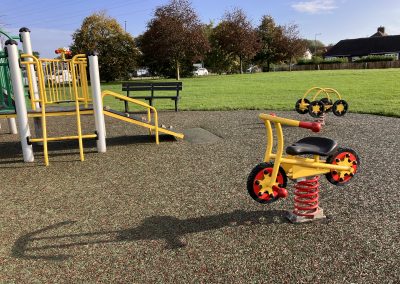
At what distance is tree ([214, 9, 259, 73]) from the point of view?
5222 cm

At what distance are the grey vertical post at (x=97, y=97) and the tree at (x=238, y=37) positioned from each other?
47.3m

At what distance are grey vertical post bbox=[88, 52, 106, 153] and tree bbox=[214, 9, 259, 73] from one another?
1864 inches

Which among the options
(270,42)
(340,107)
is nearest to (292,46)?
(270,42)

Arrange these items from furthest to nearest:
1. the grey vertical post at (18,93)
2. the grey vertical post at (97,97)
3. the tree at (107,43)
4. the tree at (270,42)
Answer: the tree at (270,42) < the tree at (107,43) < the grey vertical post at (97,97) < the grey vertical post at (18,93)

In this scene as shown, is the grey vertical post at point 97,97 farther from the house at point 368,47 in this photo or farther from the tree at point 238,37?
the house at point 368,47

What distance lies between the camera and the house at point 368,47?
79.4m

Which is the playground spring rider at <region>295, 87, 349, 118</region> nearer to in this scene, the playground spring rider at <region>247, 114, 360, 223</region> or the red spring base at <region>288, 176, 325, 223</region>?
the playground spring rider at <region>247, 114, 360, 223</region>

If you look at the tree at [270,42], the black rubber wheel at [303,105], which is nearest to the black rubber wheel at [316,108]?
the black rubber wheel at [303,105]

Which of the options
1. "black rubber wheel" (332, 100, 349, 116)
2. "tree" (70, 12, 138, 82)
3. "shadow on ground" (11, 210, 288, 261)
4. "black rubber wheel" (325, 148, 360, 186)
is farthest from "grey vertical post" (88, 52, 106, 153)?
"tree" (70, 12, 138, 82)

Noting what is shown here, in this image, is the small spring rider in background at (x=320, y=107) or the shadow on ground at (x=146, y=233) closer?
the shadow on ground at (x=146, y=233)

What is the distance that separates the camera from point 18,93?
6.49 meters

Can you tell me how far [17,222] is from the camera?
158 inches

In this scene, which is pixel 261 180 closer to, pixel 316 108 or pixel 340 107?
pixel 316 108

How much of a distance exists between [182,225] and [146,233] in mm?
385
